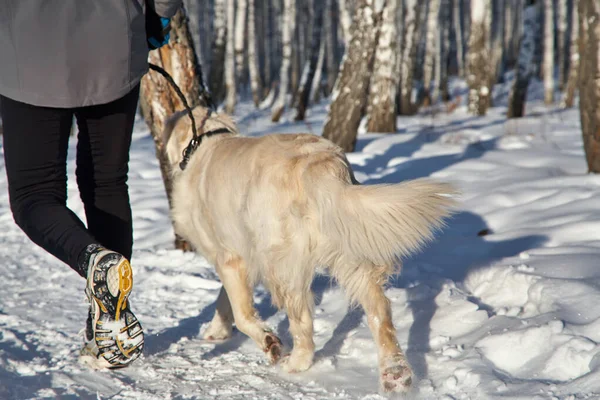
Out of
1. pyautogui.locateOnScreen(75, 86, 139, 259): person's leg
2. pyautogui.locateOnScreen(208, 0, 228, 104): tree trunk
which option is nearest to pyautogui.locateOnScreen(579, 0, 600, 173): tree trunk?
pyautogui.locateOnScreen(75, 86, 139, 259): person's leg

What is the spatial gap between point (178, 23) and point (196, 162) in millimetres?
1552

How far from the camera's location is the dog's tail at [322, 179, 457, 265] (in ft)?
7.09

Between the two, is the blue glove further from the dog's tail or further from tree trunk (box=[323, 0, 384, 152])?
tree trunk (box=[323, 0, 384, 152])

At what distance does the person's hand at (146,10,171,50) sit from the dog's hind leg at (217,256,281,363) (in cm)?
98

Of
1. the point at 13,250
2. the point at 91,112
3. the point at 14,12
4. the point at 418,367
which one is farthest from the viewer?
the point at 13,250

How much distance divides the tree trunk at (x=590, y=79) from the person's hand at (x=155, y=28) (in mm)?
3618

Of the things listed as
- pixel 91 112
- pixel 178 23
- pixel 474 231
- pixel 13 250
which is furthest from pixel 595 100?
pixel 13 250

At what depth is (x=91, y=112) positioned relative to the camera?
7.56 ft

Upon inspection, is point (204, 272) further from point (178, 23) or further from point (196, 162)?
point (178, 23)

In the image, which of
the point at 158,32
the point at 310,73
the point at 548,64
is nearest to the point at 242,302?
the point at 158,32

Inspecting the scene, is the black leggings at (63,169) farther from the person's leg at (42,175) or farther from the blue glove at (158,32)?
the blue glove at (158,32)

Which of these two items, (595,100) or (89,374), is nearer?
(89,374)

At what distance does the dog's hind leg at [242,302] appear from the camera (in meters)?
2.72

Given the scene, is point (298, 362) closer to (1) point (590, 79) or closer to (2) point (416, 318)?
(2) point (416, 318)
